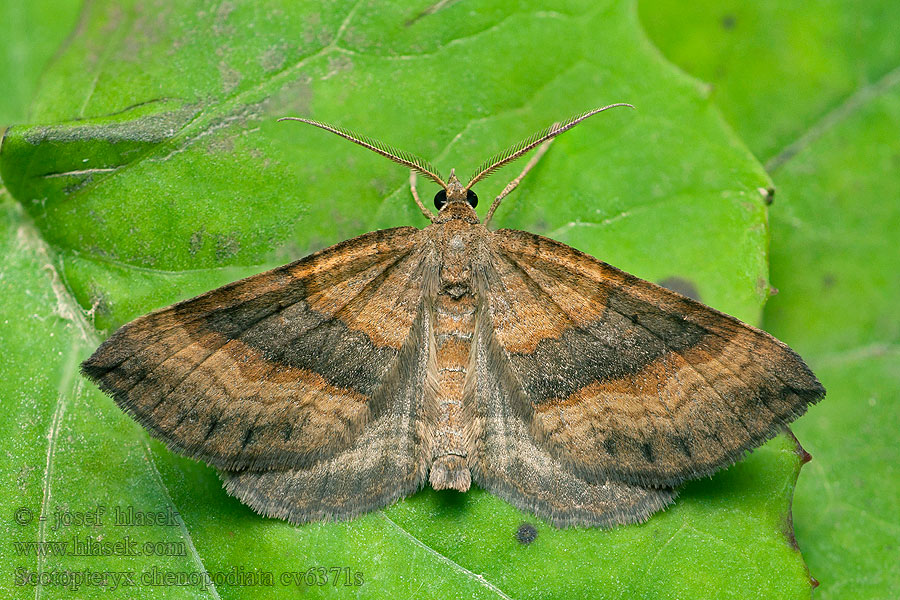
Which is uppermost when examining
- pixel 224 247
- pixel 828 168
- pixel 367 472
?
pixel 224 247

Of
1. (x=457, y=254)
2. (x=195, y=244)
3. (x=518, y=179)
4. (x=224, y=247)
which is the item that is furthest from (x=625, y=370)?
(x=195, y=244)

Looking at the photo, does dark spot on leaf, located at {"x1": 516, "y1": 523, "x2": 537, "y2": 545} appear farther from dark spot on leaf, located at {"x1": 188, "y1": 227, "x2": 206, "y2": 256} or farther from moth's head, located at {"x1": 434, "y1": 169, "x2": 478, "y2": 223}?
dark spot on leaf, located at {"x1": 188, "y1": 227, "x2": 206, "y2": 256}

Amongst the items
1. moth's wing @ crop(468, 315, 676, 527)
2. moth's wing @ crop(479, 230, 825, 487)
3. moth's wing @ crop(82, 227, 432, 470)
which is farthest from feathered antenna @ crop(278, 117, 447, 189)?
moth's wing @ crop(468, 315, 676, 527)

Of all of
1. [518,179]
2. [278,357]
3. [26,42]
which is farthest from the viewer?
[26,42]

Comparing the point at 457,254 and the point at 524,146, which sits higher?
the point at 524,146

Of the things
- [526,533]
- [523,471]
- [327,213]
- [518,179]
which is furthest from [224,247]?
[526,533]

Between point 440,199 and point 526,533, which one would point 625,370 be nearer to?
point 526,533

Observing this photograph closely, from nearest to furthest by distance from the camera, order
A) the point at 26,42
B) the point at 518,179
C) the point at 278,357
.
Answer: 1. the point at 278,357
2. the point at 518,179
3. the point at 26,42

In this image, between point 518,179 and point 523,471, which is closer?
point 523,471
